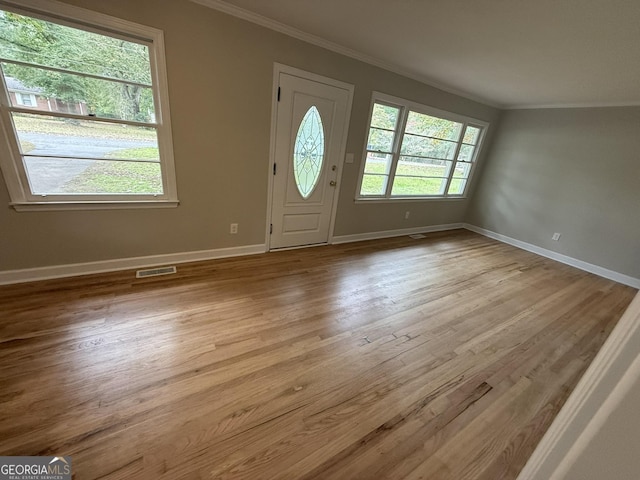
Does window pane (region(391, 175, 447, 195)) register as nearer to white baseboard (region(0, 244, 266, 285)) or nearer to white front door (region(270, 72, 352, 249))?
white front door (region(270, 72, 352, 249))

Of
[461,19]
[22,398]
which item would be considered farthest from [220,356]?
[461,19]

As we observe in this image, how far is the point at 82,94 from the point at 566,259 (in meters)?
6.57

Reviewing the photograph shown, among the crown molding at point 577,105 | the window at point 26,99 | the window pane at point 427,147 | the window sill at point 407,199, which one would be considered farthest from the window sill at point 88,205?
the crown molding at point 577,105

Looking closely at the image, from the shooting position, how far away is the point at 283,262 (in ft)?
10.3

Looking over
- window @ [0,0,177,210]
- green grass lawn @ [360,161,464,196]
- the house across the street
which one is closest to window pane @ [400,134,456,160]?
green grass lawn @ [360,161,464,196]

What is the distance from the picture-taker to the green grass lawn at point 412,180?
156 inches

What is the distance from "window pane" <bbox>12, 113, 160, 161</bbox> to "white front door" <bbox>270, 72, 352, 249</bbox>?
4.23 ft

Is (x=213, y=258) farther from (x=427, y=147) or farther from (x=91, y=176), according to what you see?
(x=427, y=147)

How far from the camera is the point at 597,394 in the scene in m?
0.37

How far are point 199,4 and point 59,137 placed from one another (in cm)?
160

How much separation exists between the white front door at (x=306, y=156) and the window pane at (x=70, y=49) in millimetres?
1297

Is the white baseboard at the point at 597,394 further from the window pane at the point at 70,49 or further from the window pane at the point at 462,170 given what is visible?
the window pane at the point at 462,170

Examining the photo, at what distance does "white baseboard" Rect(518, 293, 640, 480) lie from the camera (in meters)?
0.33

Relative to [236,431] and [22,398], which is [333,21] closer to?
[236,431]
